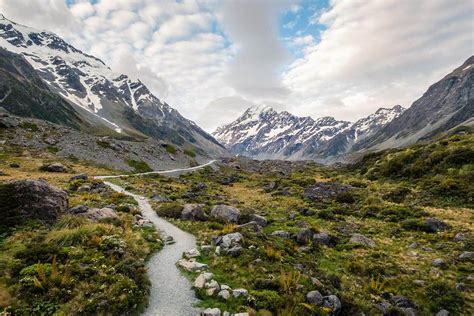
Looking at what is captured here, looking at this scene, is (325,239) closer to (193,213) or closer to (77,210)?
(193,213)

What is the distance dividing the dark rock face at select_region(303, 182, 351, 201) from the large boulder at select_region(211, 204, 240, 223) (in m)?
21.1

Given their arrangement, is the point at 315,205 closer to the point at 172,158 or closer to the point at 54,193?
the point at 54,193

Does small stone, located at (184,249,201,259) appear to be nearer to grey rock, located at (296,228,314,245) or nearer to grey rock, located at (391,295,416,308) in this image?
grey rock, located at (296,228,314,245)

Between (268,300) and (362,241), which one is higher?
(268,300)

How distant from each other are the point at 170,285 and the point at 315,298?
23.1ft


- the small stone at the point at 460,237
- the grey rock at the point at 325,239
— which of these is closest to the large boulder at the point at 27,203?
the grey rock at the point at 325,239

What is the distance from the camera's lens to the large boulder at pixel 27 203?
18828mm

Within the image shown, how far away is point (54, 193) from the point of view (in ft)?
73.8

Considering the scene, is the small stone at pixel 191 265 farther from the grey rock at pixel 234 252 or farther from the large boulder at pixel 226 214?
the large boulder at pixel 226 214

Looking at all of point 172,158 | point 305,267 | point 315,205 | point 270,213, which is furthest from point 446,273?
point 172,158

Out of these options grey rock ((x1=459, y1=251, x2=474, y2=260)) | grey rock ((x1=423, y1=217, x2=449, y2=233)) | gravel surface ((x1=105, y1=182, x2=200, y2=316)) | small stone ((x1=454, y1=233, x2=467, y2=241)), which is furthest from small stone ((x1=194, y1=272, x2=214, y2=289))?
grey rock ((x1=423, y1=217, x2=449, y2=233))

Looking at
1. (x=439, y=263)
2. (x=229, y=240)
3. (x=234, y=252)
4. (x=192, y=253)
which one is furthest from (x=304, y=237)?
(x=192, y=253)

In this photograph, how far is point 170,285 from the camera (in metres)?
14.7

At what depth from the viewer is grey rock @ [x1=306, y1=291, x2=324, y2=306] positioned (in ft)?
43.6
